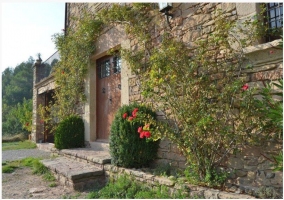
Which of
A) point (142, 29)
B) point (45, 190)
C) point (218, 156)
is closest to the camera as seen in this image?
point (218, 156)

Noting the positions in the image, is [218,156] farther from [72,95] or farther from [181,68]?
[72,95]

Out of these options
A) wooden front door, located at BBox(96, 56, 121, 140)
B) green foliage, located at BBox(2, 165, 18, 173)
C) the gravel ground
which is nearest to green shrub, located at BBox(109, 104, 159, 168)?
the gravel ground

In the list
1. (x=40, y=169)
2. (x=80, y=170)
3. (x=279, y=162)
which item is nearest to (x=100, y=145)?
(x=40, y=169)

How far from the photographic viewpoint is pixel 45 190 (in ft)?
13.6

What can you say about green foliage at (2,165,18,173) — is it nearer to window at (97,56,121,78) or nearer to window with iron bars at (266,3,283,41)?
window at (97,56,121,78)

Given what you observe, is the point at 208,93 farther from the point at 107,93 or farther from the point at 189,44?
the point at 107,93

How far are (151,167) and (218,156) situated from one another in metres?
1.24

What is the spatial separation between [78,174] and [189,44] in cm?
278

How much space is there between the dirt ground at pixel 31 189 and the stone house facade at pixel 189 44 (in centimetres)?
157

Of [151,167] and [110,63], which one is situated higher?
[110,63]

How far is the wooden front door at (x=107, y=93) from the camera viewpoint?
233 inches

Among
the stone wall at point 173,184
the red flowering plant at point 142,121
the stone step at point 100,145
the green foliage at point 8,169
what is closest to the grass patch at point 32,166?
the green foliage at point 8,169

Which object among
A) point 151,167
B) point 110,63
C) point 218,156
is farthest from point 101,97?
point 218,156

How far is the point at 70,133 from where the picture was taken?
636 cm
